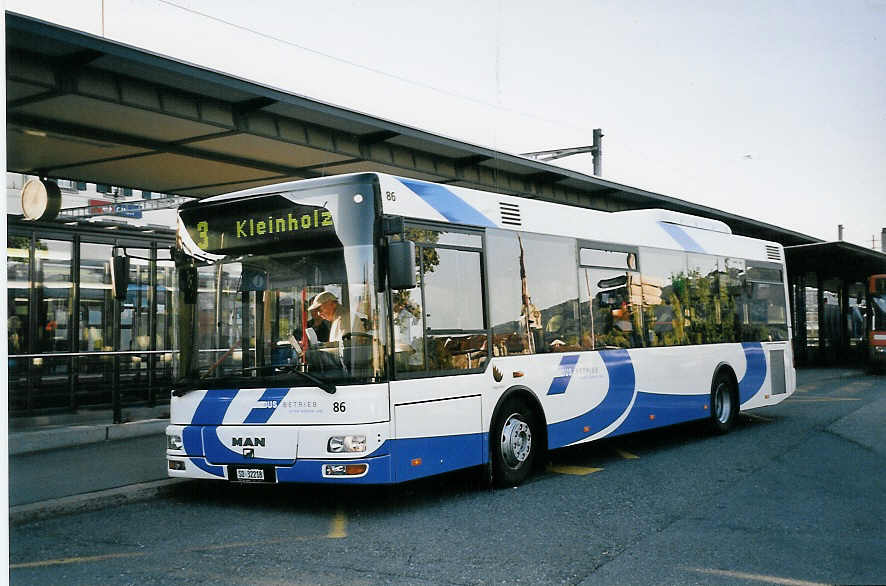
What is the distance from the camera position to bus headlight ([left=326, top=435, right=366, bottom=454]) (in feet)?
25.2

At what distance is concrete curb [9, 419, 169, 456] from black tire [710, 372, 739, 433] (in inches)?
311

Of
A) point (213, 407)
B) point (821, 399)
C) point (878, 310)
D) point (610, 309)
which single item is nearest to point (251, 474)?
point (213, 407)

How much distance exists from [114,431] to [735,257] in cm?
950

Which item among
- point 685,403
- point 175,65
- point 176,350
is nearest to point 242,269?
point 176,350

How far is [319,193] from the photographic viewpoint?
26.6 ft

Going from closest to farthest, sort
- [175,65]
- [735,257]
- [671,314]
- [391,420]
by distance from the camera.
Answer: [391,420], [175,65], [671,314], [735,257]

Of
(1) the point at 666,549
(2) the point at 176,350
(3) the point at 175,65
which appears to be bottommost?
(1) the point at 666,549

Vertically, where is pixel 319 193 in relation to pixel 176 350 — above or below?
above

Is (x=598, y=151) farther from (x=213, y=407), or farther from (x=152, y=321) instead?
(x=213, y=407)

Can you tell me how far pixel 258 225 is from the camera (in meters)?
8.39

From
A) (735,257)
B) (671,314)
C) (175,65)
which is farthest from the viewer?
(735,257)

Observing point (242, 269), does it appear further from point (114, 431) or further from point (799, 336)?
point (799, 336)

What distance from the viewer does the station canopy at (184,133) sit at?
10.8 metres

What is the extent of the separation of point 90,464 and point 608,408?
589 cm
